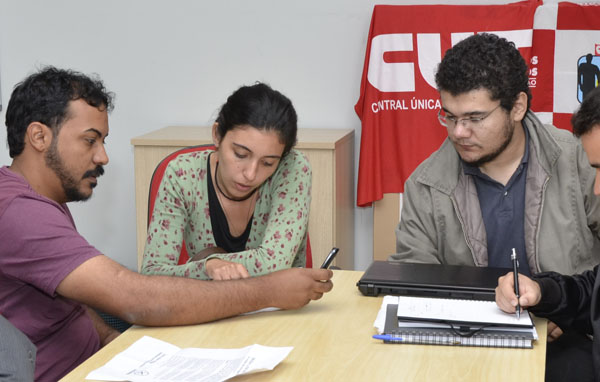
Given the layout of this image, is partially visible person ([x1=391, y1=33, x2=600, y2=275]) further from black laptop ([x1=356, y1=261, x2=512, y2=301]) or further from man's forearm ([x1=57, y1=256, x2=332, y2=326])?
man's forearm ([x1=57, y1=256, x2=332, y2=326])

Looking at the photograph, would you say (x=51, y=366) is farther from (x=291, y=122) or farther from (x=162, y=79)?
(x=162, y=79)

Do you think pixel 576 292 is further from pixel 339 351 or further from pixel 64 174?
pixel 64 174

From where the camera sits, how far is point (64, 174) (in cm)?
169

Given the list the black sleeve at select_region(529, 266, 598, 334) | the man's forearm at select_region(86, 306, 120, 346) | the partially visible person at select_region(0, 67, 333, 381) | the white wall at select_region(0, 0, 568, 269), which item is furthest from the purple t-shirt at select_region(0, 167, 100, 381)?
the white wall at select_region(0, 0, 568, 269)

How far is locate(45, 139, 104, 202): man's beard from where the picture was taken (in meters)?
1.66

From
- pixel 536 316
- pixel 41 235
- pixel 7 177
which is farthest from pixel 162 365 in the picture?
pixel 536 316

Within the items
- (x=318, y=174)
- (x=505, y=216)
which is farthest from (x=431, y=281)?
(x=318, y=174)

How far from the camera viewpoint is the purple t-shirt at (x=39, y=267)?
4.66ft

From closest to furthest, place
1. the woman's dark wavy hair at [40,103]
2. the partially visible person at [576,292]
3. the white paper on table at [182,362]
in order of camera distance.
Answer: the white paper on table at [182,362] < the partially visible person at [576,292] < the woman's dark wavy hair at [40,103]

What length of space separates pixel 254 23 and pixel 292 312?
2384 mm

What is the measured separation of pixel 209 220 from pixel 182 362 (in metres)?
0.81

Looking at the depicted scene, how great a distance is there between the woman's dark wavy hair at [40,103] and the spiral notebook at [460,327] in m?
0.92

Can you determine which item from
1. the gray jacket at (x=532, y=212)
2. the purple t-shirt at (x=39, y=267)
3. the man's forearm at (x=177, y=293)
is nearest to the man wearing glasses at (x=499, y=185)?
the gray jacket at (x=532, y=212)

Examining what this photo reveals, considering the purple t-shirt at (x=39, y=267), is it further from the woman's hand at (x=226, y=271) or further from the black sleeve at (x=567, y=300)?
the black sleeve at (x=567, y=300)
